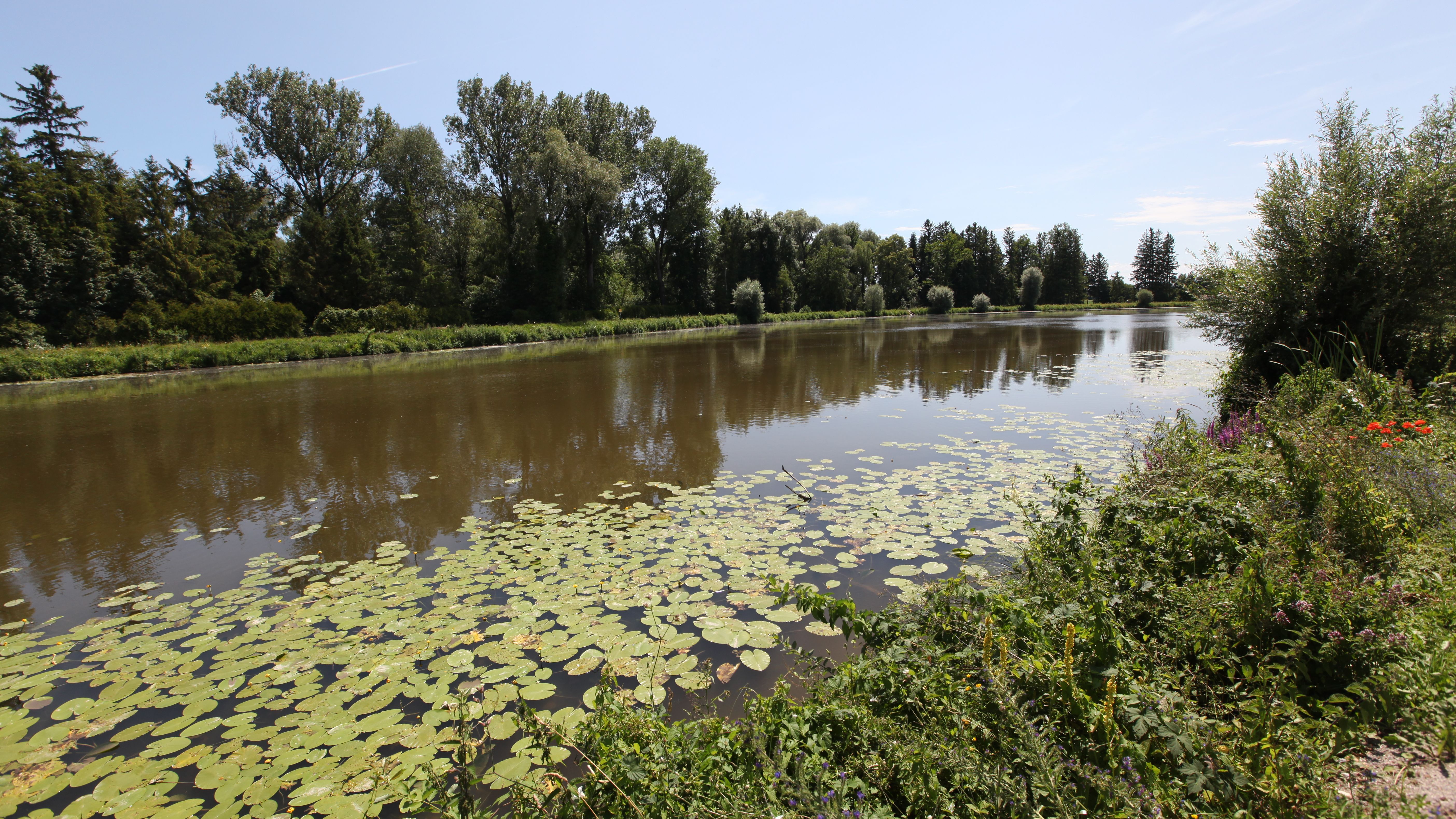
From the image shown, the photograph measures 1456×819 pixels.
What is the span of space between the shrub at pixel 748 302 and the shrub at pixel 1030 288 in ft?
149

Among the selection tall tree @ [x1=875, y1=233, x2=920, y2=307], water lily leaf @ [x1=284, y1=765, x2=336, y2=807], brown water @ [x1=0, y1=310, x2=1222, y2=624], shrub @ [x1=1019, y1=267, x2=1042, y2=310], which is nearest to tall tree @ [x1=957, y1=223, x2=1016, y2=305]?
shrub @ [x1=1019, y1=267, x2=1042, y2=310]

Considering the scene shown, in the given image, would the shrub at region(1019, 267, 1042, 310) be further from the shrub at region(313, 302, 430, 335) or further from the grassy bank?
the grassy bank

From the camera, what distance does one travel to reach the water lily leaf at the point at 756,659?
3.51 metres

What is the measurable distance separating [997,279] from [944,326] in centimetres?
5234

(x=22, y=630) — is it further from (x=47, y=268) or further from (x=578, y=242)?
(x=578, y=242)

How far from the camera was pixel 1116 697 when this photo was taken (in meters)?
2.10

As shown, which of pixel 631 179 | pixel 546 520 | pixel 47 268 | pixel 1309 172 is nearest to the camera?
pixel 546 520

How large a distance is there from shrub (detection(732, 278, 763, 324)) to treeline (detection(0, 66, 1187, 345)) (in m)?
2.68

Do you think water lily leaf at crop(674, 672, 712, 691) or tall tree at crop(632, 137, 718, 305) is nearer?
water lily leaf at crop(674, 672, 712, 691)

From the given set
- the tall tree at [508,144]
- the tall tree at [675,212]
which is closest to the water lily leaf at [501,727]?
the tall tree at [508,144]

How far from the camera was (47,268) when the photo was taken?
24.6 m

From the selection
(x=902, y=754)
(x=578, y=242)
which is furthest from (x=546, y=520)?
(x=578, y=242)

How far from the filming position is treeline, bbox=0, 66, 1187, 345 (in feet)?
84.5

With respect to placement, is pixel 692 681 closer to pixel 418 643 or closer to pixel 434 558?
pixel 418 643
